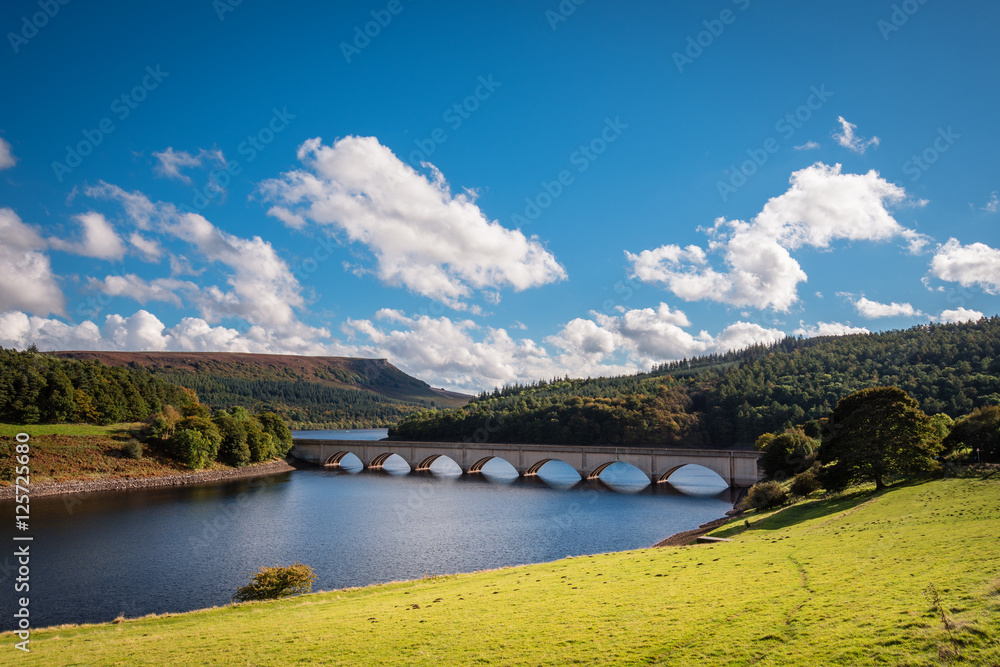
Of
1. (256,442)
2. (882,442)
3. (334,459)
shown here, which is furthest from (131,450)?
(882,442)

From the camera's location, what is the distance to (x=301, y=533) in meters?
49.0

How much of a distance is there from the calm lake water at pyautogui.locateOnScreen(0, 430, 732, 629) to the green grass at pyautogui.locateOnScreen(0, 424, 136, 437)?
58.7ft

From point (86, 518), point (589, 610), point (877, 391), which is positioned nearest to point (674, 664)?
point (589, 610)

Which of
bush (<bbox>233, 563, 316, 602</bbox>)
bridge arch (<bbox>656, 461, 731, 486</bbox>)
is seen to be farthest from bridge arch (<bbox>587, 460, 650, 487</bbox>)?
bush (<bbox>233, 563, 316, 602</bbox>)

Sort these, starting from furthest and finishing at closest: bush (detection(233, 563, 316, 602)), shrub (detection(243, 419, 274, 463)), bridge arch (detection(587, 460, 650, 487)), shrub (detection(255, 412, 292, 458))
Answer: shrub (detection(255, 412, 292, 458)) < shrub (detection(243, 419, 274, 463)) < bridge arch (detection(587, 460, 650, 487)) < bush (detection(233, 563, 316, 602))

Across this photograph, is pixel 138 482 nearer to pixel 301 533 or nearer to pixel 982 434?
pixel 301 533

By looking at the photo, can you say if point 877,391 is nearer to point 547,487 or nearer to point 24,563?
point 547,487

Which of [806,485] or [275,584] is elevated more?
[806,485]

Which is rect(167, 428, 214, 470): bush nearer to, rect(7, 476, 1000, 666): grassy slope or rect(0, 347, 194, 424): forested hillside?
rect(0, 347, 194, 424): forested hillside

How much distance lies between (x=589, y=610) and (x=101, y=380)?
357 feet

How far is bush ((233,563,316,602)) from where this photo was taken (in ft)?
89.6

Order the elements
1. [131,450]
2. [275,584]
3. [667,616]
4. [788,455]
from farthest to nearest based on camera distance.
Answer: [131,450] < [788,455] < [275,584] < [667,616]

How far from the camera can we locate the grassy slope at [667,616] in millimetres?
11584

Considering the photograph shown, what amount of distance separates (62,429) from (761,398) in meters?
127
